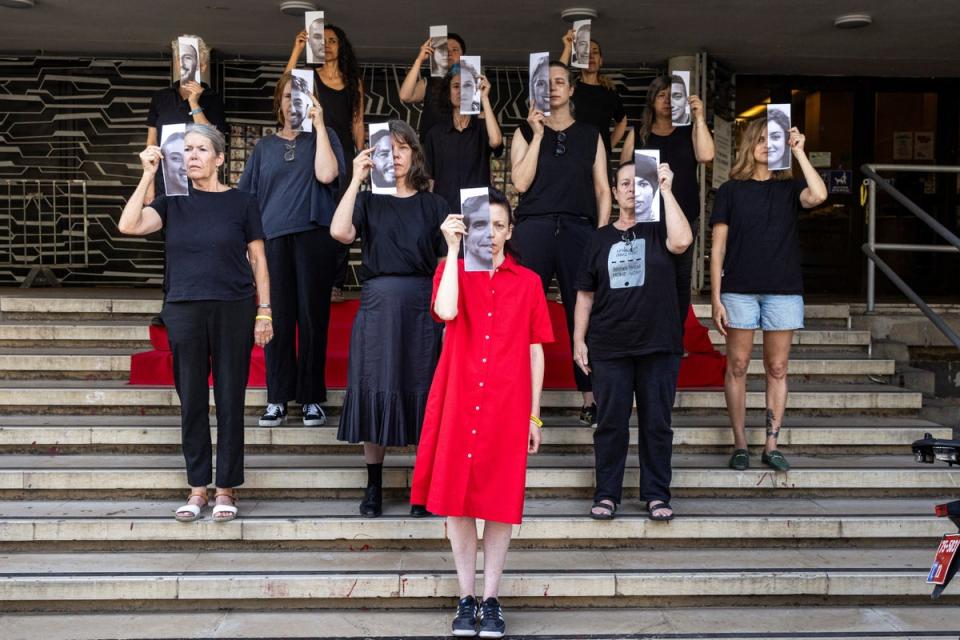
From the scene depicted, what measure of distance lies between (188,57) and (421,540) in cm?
286

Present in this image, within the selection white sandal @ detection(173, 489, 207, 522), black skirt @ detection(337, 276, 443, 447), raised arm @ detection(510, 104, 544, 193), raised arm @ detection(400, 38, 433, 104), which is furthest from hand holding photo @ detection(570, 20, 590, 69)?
white sandal @ detection(173, 489, 207, 522)

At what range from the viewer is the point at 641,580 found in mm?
4387

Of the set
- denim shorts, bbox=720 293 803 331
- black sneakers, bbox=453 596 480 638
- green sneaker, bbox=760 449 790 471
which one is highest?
denim shorts, bbox=720 293 803 331

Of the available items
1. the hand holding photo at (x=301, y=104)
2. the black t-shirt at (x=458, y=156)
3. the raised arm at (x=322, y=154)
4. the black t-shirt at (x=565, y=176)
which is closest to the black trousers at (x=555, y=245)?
the black t-shirt at (x=565, y=176)

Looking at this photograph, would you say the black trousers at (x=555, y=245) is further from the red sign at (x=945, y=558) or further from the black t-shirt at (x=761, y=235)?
the red sign at (x=945, y=558)

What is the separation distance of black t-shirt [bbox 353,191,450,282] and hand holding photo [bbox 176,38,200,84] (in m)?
1.41

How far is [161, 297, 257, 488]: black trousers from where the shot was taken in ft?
14.9

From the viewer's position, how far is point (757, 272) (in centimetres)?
516

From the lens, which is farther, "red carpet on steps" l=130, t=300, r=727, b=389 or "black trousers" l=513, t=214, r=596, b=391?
"red carpet on steps" l=130, t=300, r=727, b=389

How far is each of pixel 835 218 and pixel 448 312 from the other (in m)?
8.53

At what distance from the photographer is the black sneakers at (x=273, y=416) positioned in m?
5.44

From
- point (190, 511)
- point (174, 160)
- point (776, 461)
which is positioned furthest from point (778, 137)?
point (190, 511)

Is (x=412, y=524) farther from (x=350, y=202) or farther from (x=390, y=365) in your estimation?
(x=350, y=202)

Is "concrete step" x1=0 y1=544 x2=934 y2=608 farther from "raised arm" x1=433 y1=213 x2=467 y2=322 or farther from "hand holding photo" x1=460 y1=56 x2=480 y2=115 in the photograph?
"hand holding photo" x1=460 y1=56 x2=480 y2=115
